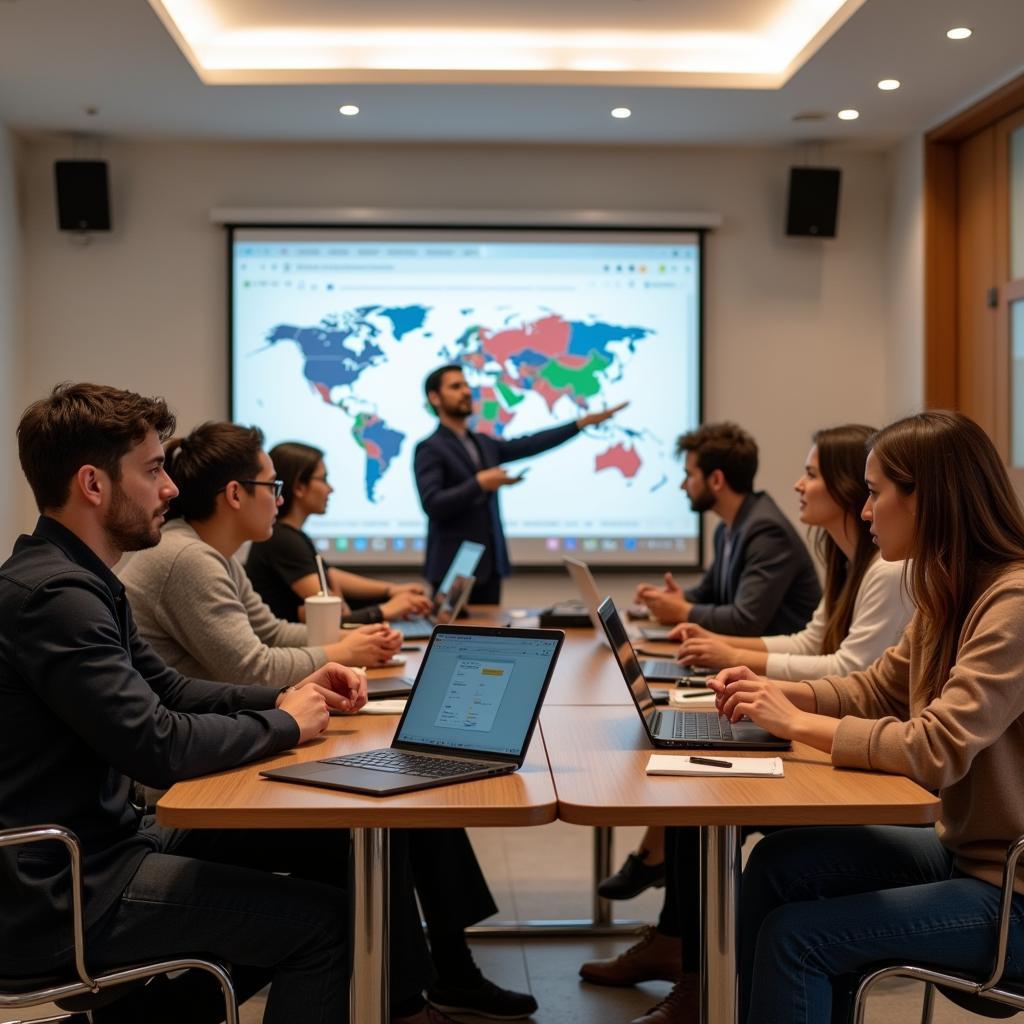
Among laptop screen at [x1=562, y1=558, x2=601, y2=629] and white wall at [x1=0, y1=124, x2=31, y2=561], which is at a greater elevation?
white wall at [x1=0, y1=124, x2=31, y2=561]

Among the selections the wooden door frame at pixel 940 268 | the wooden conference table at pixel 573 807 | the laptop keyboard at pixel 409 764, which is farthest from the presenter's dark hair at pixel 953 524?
the wooden door frame at pixel 940 268

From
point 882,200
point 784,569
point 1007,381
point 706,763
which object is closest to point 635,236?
point 882,200

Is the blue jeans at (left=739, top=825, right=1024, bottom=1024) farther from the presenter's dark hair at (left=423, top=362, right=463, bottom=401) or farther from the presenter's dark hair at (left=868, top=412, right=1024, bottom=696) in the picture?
the presenter's dark hair at (left=423, top=362, right=463, bottom=401)

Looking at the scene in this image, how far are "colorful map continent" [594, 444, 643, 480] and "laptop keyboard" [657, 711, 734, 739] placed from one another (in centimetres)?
391

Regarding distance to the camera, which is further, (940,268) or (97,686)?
(940,268)

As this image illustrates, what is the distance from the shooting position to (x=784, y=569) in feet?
11.5

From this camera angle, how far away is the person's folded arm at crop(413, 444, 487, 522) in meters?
4.91

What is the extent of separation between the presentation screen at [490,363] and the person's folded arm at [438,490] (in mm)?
1064

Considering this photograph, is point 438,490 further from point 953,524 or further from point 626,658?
point 953,524

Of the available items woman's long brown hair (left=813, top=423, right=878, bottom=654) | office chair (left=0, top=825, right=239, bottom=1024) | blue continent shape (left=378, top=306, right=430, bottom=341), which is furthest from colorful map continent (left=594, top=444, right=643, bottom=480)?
office chair (left=0, top=825, right=239, bottom=1024)

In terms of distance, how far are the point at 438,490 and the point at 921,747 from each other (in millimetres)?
3393

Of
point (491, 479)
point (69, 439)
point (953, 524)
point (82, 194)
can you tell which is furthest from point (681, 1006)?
point (82, 194)

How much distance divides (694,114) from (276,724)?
14.4 ft

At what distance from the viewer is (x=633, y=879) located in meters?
3.17
